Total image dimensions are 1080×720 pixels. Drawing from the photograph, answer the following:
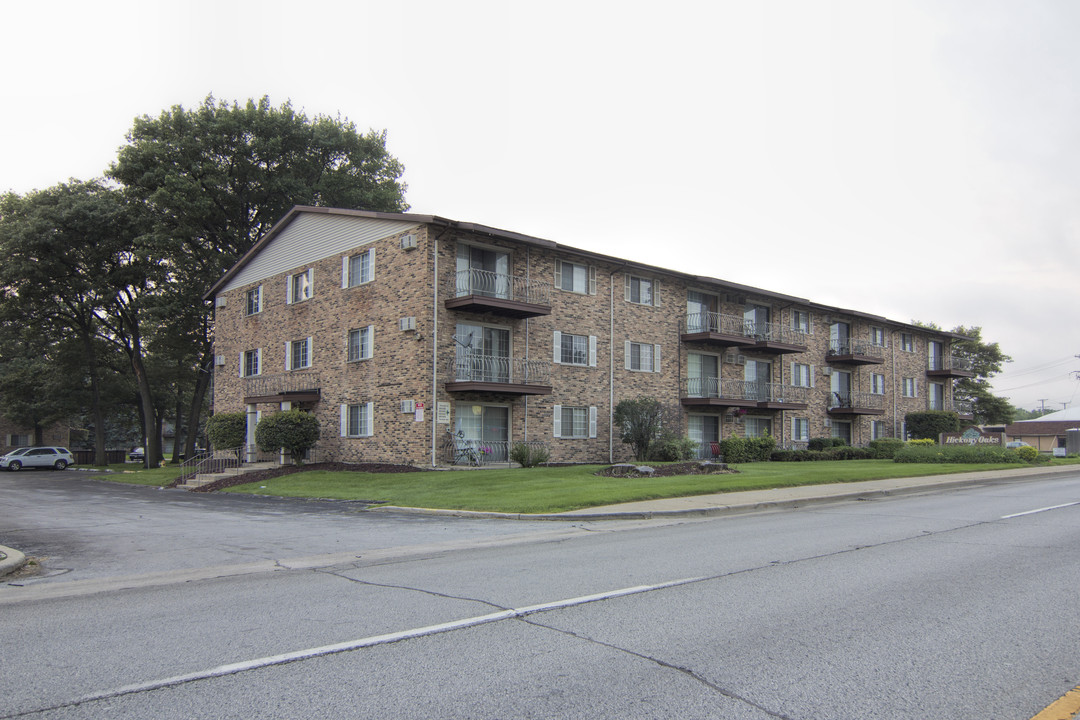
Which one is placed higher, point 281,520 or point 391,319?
point 391,319

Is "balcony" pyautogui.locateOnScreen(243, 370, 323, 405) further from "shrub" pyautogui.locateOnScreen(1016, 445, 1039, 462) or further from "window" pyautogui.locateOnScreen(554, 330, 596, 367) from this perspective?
"shrub" pyautogui.locateOnScreen(1016, 445, 1039, 462)

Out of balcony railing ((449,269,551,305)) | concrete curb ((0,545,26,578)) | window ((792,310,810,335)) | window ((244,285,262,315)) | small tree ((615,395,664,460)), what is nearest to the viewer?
concrete curb ((0,545,26,578))

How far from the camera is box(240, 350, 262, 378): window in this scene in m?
33.9

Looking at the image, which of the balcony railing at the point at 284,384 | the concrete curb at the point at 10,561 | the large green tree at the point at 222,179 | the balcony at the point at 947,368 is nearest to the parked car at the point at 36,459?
the large green tree at the point at 222,179

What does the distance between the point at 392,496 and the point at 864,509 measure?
418 inches

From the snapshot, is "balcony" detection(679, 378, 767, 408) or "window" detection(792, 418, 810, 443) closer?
"balcony" detection(679, 378, 767, 408)

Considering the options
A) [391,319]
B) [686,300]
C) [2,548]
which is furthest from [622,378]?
[2,548]

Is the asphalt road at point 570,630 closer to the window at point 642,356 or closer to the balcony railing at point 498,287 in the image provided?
the balcony railing at point 498,287

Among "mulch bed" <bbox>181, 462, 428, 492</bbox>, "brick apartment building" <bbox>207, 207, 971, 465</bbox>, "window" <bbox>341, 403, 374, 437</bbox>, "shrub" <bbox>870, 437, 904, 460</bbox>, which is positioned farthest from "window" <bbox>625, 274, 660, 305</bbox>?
"shrub" <bbox>870, 437, 904, 460</bbox>

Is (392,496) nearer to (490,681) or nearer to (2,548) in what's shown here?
→ (2,548)

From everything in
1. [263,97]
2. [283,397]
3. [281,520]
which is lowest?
[281,520]

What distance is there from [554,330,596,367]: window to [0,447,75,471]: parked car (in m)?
37.9

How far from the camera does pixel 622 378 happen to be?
30344 millimetres

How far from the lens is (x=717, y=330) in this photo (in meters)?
33.5
